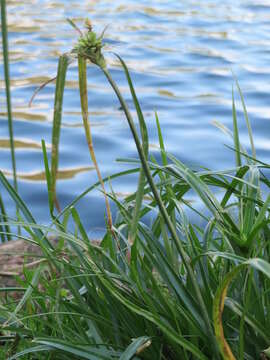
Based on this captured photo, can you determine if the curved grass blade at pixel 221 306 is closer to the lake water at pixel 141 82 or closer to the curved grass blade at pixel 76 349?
the curved grass blade at pixel 76 349

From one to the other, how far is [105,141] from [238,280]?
3.17 meters

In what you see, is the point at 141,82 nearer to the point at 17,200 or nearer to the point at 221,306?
the point at 17,200

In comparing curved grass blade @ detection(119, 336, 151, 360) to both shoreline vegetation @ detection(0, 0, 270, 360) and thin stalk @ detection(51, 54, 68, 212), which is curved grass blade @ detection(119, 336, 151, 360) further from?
thin stalk @ detection(51, 54, 68, 212)

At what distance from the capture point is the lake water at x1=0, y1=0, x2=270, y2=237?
177 inches

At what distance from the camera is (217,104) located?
5453 mm

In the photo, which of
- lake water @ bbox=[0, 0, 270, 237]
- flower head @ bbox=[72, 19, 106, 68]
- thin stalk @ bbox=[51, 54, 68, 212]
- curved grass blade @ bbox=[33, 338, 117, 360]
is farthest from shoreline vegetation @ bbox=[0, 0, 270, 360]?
lake water @ bbox=[0, 0, 270, 237]

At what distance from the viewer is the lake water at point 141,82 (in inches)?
177

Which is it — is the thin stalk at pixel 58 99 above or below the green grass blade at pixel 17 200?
above

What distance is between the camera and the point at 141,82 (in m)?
5.99

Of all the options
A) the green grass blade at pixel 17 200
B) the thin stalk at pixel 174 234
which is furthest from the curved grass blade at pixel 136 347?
the green grass blade at pixel 17 200

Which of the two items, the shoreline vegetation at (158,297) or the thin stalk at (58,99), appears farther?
the shoreline vegetation at (158,297)

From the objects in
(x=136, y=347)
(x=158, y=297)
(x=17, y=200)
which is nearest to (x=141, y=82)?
(x=17, y=200)

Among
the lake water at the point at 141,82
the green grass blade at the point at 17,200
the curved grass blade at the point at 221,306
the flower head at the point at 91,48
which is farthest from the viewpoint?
the lake water at the point at 141,82

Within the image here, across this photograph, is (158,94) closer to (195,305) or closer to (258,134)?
(258,134)
